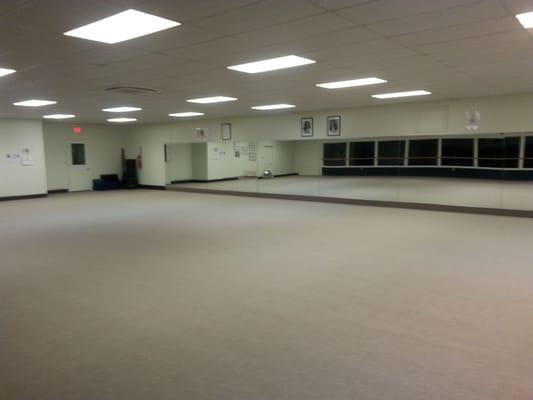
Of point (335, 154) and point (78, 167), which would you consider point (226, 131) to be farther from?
point (78, 167)

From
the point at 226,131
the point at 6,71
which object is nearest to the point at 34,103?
the point at 6,71

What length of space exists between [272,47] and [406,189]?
9.00 meters

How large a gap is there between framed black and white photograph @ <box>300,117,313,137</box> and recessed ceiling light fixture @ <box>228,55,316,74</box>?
19.0ft

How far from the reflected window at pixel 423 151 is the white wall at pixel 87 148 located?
34.8ft

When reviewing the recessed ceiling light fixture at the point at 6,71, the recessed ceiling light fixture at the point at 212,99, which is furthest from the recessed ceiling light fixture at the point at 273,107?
the recessed ceiling light fixture at the point at 6,71

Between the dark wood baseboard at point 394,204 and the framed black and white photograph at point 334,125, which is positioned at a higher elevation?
the framed black and white photograph at point 334,125

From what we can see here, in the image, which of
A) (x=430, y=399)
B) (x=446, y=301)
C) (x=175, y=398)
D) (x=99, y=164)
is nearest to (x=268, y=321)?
(x=175, y=398)

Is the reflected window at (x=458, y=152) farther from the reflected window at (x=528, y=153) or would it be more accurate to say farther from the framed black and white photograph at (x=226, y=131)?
the framed black and white photograph at (x=226, y=131)

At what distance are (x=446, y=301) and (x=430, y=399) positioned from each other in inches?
65.5

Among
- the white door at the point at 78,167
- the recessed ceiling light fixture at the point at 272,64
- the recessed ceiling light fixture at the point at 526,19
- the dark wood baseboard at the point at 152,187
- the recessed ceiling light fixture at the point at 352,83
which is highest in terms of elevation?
the recessed ceiling light fixture at the point at 352,83

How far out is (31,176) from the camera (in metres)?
12.4

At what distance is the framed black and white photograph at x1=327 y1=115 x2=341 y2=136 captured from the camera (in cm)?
1081

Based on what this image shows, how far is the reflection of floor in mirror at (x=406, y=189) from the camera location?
32.5ft

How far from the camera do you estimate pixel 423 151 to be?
40.9 ft
